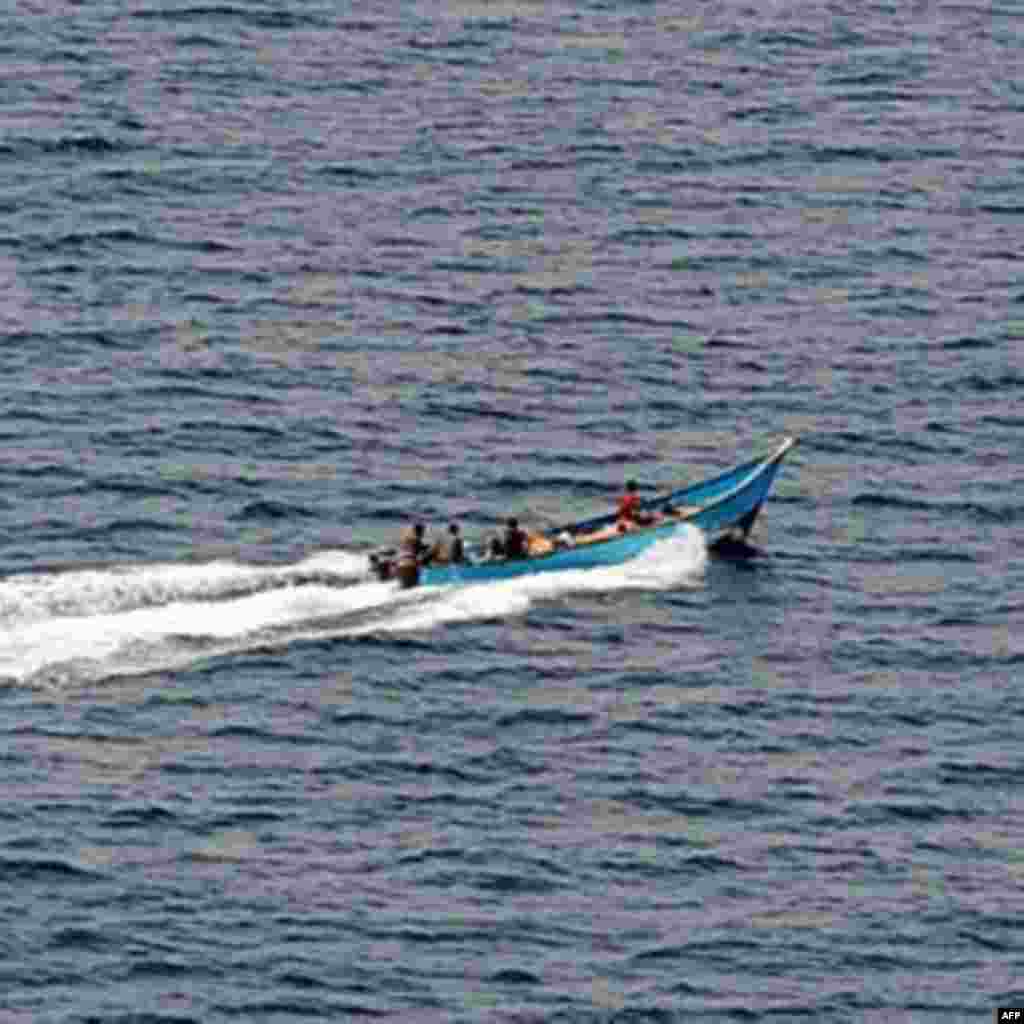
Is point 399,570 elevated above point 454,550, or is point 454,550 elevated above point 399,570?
point 454,550

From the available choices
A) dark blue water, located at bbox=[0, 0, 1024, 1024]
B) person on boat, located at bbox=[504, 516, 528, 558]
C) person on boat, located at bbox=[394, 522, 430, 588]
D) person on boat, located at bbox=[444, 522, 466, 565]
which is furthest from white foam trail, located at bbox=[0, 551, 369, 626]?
person on boat, located at bbox=[504, 516, 528, 558]

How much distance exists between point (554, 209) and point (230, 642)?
158 feet

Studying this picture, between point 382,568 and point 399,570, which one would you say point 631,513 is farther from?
point 382,568

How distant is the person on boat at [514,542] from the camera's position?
6122 inches

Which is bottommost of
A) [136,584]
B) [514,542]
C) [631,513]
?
[136,584]

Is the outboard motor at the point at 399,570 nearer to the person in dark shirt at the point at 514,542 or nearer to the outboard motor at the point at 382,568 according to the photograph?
the outboard motor at the point at 382,568

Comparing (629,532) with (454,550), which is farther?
(629,532)

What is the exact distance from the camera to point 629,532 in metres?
158

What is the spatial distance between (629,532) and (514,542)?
14.5 ft

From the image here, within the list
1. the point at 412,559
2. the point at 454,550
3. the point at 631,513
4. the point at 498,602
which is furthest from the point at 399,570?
the point at 631,513

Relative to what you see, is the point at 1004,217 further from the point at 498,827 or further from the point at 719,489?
the point at 498,827

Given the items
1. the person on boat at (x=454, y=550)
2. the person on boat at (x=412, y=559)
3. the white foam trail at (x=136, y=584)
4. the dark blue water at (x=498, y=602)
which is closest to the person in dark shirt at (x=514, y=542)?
the dark blue water at (x=498, y=602)

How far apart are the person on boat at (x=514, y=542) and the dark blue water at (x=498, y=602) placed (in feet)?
4.09

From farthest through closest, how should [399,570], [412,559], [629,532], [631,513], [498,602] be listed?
[631,513]
[629,532]
[498,602]
[412,559]
[399,570]
